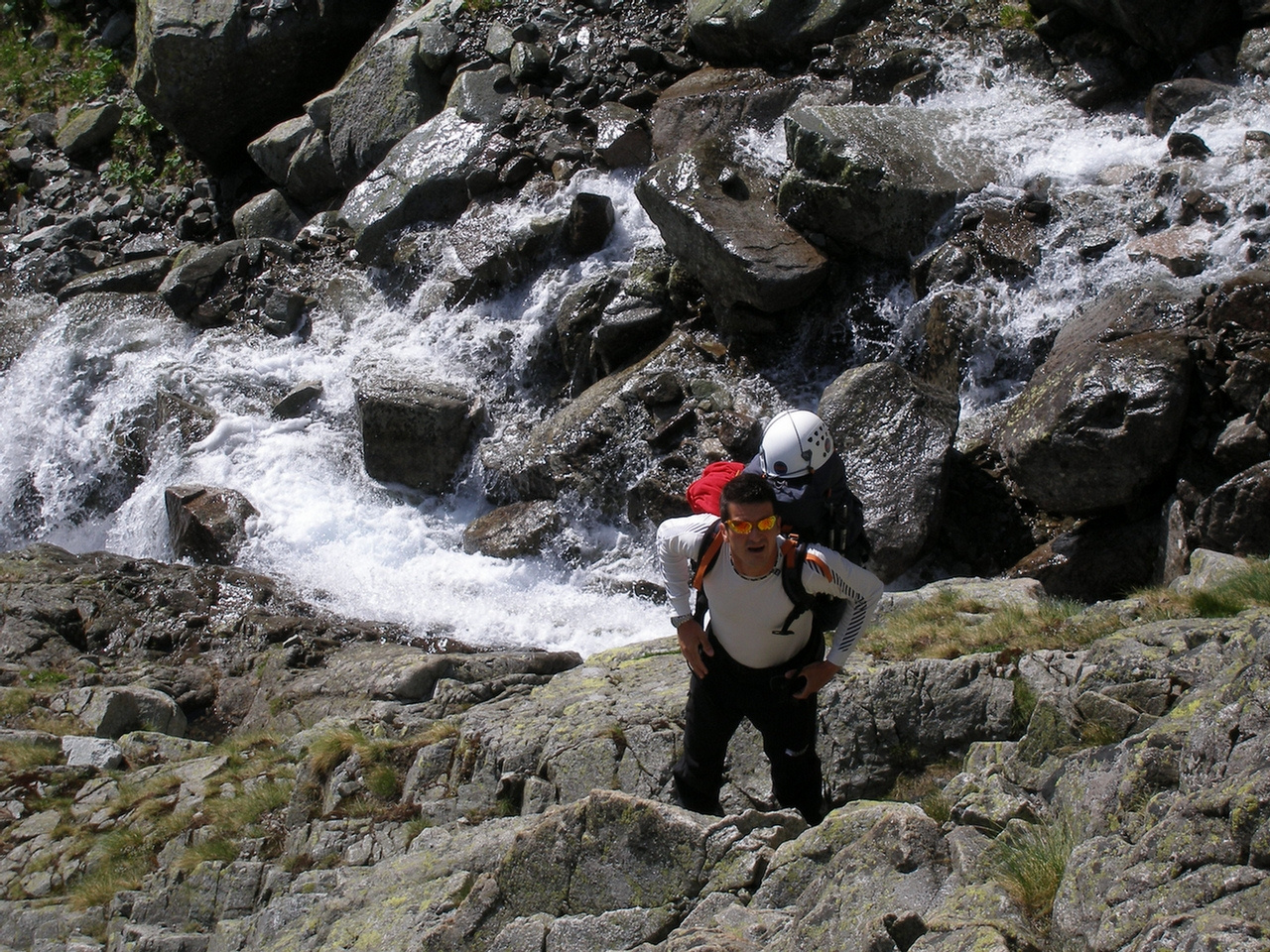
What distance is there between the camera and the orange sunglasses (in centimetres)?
437

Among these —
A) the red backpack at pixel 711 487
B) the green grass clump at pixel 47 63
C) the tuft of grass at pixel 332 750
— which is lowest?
the tuft of grass at pixel 332 750

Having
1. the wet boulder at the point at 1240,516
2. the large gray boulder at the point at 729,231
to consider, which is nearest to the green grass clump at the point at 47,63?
the large gray boulder at the point at 729,231

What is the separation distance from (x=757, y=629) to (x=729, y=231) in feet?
29.0

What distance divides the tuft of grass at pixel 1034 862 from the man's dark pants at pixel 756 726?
1310 mm

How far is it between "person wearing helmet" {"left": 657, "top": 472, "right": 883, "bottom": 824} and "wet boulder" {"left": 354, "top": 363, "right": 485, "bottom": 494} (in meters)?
9.52

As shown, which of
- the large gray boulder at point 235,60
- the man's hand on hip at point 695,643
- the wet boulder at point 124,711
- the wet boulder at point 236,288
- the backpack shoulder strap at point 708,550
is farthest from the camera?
the large gray boulder at point 235,60

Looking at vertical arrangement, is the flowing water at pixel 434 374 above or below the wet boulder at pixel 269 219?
below

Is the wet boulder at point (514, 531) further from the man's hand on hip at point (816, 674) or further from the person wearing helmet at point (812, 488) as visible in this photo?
the man's hand on hip at point (816, 674)

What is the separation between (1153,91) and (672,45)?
26.7 feet

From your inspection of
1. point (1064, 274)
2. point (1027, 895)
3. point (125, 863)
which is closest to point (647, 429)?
point (1064, 274)

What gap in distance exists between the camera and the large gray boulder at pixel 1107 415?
29.4ft

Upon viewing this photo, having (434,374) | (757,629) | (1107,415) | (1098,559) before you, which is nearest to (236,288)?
(434,374)

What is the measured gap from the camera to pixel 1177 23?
496 inches

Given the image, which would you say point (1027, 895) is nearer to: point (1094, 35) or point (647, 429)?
point (647, 429)
